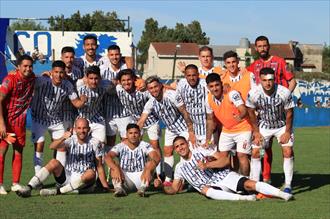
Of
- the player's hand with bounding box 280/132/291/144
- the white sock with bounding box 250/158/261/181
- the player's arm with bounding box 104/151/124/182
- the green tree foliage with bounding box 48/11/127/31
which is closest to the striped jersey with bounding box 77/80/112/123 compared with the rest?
the player's arm with bounding box 104/151/124/182

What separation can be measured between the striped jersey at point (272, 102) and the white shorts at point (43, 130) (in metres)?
2.90

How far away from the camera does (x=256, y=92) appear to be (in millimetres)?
9086

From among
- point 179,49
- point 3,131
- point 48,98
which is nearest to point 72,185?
point 3,131

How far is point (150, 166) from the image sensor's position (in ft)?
30.1

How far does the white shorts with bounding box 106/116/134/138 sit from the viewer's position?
1016 cm

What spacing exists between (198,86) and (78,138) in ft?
6.49

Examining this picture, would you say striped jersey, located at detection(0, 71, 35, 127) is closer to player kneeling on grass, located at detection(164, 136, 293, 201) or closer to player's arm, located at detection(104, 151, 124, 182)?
player's arm, located at detection(104, 151, 124, 182)

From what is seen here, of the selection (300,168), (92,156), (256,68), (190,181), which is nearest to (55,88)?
(92,156)

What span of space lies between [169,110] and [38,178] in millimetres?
2382

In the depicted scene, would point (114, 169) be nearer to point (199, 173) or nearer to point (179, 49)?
point (199, 173)

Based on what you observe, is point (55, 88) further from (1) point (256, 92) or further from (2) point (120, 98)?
(1) point (256, 92)

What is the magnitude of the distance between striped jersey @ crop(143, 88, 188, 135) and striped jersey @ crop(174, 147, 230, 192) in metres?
1.03

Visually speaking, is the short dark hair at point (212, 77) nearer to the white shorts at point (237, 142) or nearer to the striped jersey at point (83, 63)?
the white shorts at point (237, 142)

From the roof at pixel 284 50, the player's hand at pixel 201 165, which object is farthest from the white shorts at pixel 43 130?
the roof at pixel 284 50
